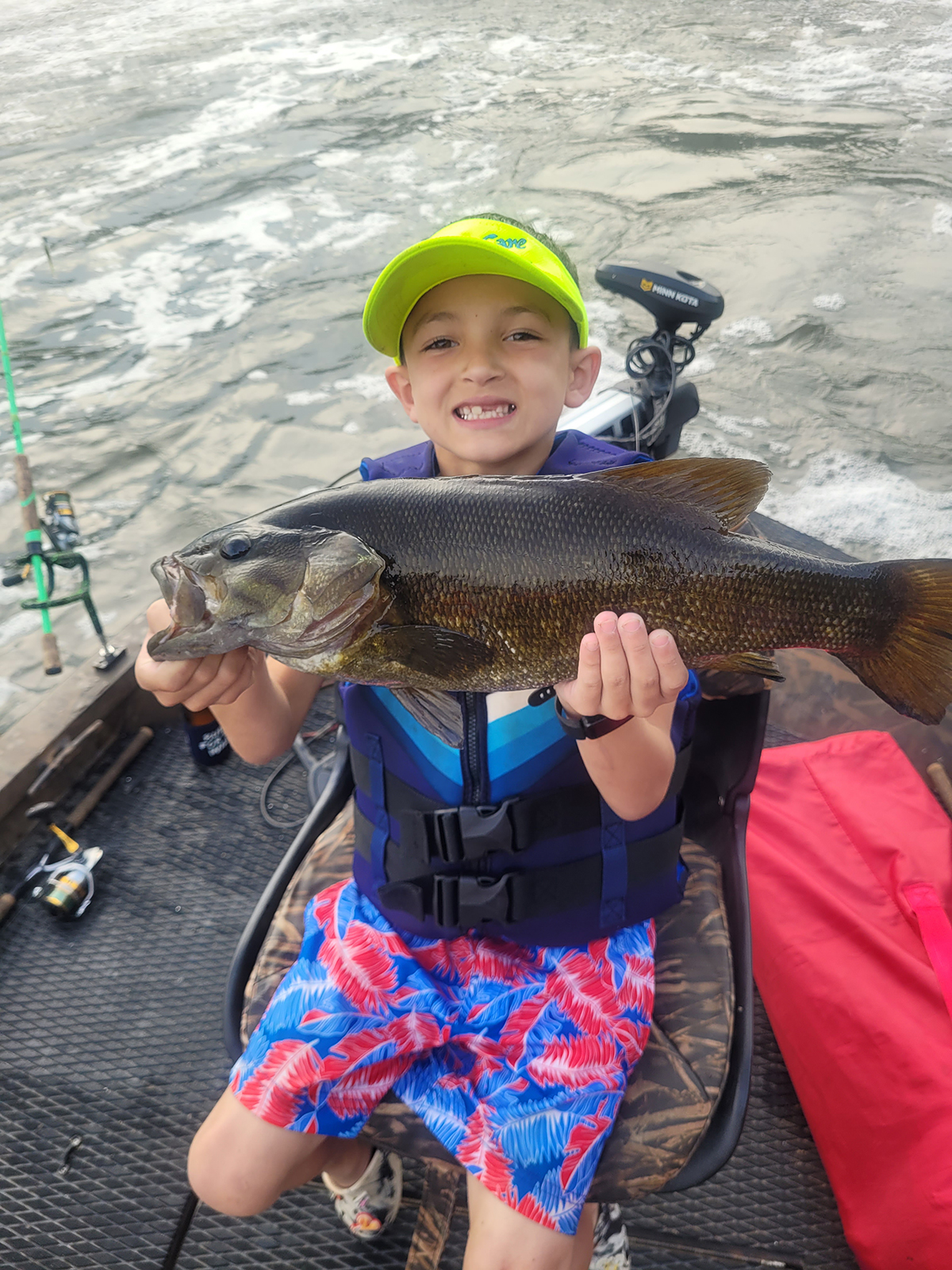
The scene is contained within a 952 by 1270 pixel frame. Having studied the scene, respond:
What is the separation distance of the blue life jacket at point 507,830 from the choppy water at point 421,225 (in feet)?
14.6

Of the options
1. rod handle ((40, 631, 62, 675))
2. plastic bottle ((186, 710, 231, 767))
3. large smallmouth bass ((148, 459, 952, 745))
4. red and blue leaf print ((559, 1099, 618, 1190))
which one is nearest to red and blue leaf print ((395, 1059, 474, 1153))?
red and blue leaf print ((559, 1099, 618, 1190))

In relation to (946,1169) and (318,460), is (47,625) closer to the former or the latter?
(946,1169)

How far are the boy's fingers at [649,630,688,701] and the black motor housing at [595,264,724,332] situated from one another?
2510 millimetres

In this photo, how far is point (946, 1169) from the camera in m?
1.87

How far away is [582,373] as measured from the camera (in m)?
2.23

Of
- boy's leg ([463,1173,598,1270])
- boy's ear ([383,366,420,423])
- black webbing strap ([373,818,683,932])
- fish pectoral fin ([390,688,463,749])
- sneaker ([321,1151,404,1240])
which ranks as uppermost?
boy's ear ([383,366,420,423])

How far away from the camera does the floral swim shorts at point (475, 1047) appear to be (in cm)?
171

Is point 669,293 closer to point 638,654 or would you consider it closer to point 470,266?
point 470,266

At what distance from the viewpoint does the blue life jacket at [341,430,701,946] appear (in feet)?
6.34

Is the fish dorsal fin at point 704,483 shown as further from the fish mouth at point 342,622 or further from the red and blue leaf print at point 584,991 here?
the red and blue leaf print at point 584,991

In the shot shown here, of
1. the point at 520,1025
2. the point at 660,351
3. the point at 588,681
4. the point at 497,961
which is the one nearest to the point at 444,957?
the point at 497,961

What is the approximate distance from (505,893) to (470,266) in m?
1.45

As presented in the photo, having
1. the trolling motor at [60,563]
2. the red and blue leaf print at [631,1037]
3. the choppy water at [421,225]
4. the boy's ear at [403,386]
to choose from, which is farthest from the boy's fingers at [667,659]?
the choppy water at [421,225]

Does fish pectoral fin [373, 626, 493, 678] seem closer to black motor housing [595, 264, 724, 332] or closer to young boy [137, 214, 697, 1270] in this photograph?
young boy [137, 214, 697, 1270]
